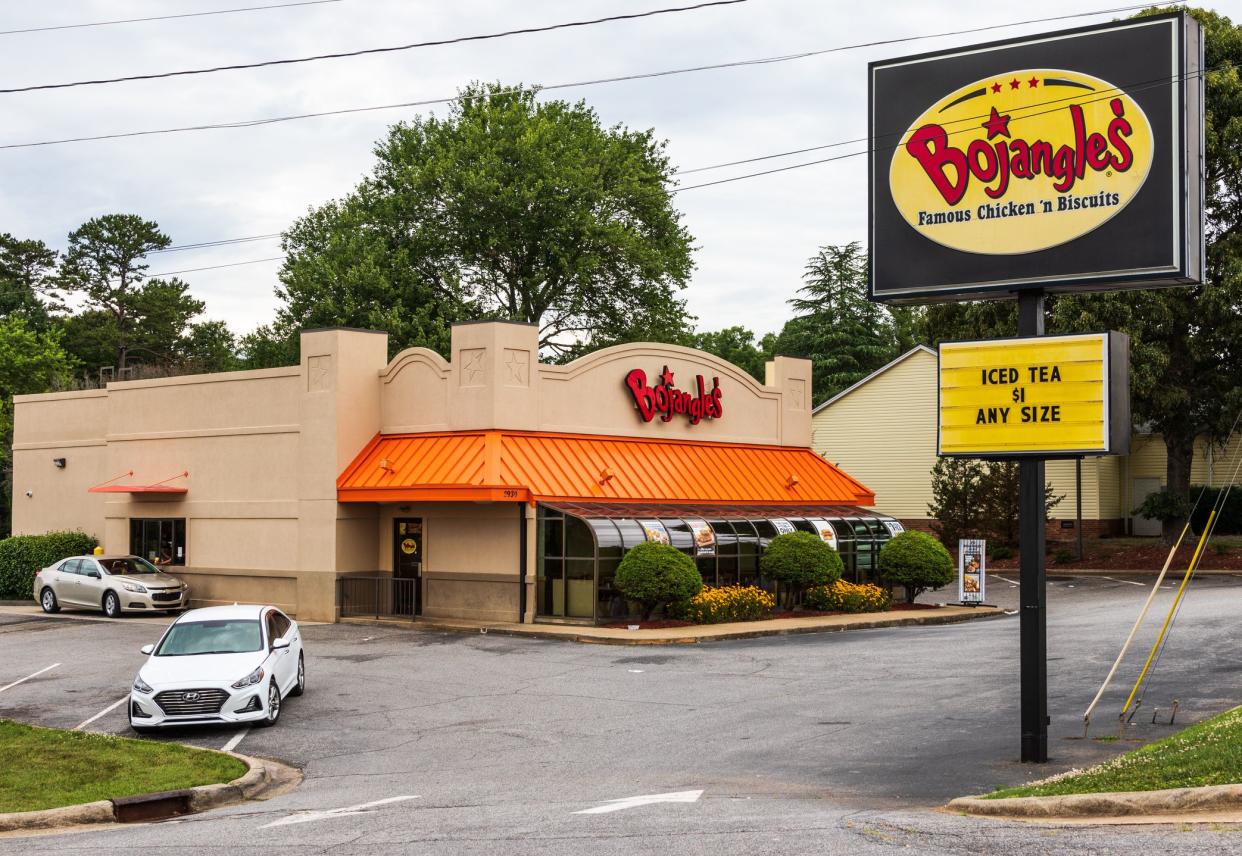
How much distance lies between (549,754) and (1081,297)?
3574 centimetres

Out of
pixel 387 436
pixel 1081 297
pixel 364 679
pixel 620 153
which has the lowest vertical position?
pixel 364 679

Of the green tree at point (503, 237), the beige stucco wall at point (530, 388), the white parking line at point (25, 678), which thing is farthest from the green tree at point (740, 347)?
the white parking line at point (25, 678)

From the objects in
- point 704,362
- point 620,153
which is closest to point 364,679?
point 704,362

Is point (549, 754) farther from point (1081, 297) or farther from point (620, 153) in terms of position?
point (620, 153)

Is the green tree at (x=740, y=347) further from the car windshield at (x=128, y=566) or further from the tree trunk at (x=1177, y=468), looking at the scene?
the car windshield at (x=128, y=566)

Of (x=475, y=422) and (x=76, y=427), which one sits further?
(x=76, y=427)

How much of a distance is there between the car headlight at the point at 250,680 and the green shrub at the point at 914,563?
21.6 meters

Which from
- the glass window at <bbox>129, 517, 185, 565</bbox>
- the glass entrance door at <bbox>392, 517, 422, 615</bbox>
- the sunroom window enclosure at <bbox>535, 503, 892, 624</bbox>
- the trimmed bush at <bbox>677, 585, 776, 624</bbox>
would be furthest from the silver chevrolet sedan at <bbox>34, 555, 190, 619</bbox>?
the trimmed bush at <bbox>677, 585, 776, 624</bbox>

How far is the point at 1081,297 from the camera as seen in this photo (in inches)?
1866

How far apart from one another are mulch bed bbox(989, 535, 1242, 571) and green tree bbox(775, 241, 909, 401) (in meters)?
28.4

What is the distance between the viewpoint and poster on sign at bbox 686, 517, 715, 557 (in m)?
Answer: 33.4

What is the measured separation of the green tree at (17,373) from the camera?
207 ft

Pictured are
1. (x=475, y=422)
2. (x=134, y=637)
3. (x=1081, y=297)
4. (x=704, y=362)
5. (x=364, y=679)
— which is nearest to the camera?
(x=364, y=679)

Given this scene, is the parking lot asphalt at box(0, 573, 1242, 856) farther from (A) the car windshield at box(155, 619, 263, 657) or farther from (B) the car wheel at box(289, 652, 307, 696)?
(A) the car windshield at box(155, 619, 263, 657)
